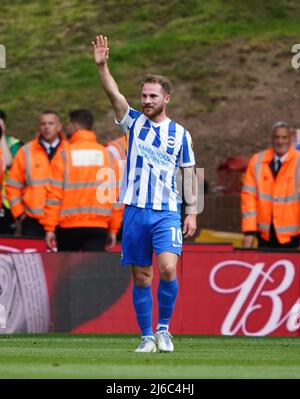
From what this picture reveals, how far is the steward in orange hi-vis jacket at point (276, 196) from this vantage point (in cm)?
1862

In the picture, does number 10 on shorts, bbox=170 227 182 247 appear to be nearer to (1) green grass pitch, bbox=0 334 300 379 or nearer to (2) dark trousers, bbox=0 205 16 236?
(1) green grass pitch, bbox=0 334 300 379

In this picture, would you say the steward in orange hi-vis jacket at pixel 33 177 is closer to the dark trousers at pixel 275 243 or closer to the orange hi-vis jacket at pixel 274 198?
the orange hi-vis jacket at pixel 274 198

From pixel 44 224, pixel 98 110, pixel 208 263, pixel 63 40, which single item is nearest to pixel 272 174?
pixel 208 263

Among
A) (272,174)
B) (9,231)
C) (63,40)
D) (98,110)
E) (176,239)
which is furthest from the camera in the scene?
(63,40)

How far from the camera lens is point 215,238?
71.0ft

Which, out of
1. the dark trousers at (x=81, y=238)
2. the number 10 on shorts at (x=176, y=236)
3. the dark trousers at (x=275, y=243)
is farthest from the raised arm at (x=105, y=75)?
the dark trousers at (x=275, y=243)

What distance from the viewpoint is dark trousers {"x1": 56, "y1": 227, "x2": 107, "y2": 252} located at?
720 inches

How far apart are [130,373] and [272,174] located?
26.6ft

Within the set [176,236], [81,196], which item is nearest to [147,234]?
[176,236]

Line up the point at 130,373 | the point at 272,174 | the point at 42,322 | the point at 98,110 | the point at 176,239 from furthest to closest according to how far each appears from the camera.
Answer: the point at 98,110 → the point at 272,174 → the point at 42,322 → the point at 176,239 → the point at 130,373

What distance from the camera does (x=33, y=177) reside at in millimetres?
18750

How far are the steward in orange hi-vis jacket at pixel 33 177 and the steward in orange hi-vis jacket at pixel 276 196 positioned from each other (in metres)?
2.36

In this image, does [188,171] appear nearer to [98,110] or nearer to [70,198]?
[70,198]

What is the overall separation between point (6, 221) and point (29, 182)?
1.33 meters
